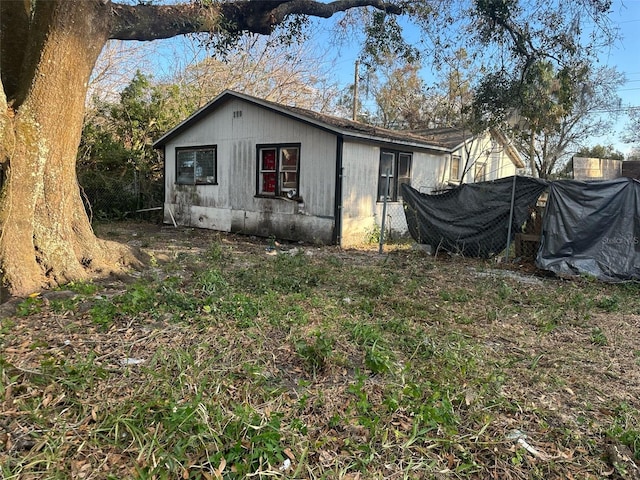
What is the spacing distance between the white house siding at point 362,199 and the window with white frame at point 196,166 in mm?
4490

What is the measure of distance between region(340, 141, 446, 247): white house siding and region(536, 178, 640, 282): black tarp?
4.41 m

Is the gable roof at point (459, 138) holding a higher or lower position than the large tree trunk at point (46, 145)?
higher

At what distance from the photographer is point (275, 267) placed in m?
6.88

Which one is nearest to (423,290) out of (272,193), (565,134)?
(272,193)

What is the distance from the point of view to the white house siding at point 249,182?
34.1ft

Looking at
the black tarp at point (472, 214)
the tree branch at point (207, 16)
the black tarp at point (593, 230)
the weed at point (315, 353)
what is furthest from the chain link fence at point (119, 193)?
the weed at point (315, 353)

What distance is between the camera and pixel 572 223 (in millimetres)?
7125

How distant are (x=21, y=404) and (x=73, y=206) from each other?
352 cm

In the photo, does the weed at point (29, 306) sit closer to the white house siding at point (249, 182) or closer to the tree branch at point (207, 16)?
the tree branch at point (207, 16)

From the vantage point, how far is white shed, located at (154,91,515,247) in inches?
405

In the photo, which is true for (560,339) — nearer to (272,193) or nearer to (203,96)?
(272,193)

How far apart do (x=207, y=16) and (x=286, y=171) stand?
473cm

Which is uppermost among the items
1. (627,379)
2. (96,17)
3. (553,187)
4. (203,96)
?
(203,96)

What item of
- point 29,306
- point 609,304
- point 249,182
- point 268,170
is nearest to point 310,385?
point 29,306
